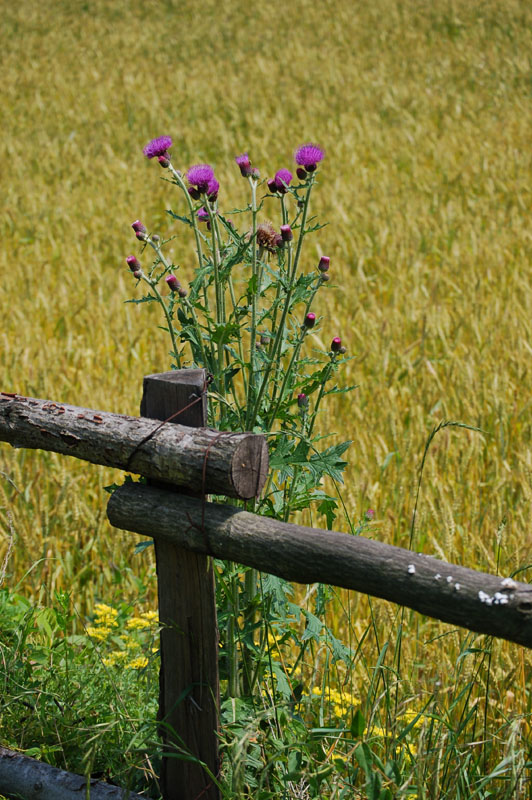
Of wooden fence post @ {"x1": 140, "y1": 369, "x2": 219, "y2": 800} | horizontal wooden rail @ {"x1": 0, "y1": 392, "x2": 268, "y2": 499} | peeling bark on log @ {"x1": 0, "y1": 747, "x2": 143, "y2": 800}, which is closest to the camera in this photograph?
horizontal wooden rail @ {"x1": 0, "y1": 392, "x2": 268, "y2": 499}

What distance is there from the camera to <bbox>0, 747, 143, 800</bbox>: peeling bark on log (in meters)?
1.79

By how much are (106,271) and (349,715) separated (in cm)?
436

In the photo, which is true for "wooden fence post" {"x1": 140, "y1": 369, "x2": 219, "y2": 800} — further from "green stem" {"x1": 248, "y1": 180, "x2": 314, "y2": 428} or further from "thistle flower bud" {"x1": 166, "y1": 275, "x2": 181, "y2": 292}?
"thistle flower bud" {"x1": 166, "y1": 275, "x2": 181, "y2": 292}

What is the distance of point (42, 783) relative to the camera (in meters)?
1.83

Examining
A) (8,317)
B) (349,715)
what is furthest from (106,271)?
(349,715)

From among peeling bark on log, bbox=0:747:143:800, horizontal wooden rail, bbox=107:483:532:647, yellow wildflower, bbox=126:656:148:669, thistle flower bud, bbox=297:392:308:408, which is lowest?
peeling bark on log, bbox=0:747:143:800

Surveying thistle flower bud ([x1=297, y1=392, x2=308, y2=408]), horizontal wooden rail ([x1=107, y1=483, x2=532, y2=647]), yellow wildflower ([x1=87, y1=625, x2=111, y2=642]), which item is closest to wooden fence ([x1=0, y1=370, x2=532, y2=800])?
horizontal wooden rail ([x1=107, y1=483, x2=532, y2=647])

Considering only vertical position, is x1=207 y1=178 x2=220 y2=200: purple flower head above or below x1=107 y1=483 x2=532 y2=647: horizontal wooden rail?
above

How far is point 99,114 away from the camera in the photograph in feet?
35.7

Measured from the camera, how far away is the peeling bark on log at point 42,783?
1.79 metres

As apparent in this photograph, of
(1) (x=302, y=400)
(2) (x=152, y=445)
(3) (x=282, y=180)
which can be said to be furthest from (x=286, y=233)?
(2) (x=152, y=445)

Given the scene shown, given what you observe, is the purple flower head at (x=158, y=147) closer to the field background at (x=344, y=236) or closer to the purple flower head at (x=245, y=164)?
the purple flower head at (x=245, y=164)

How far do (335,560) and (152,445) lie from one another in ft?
1.40

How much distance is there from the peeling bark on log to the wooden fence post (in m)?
0.13
